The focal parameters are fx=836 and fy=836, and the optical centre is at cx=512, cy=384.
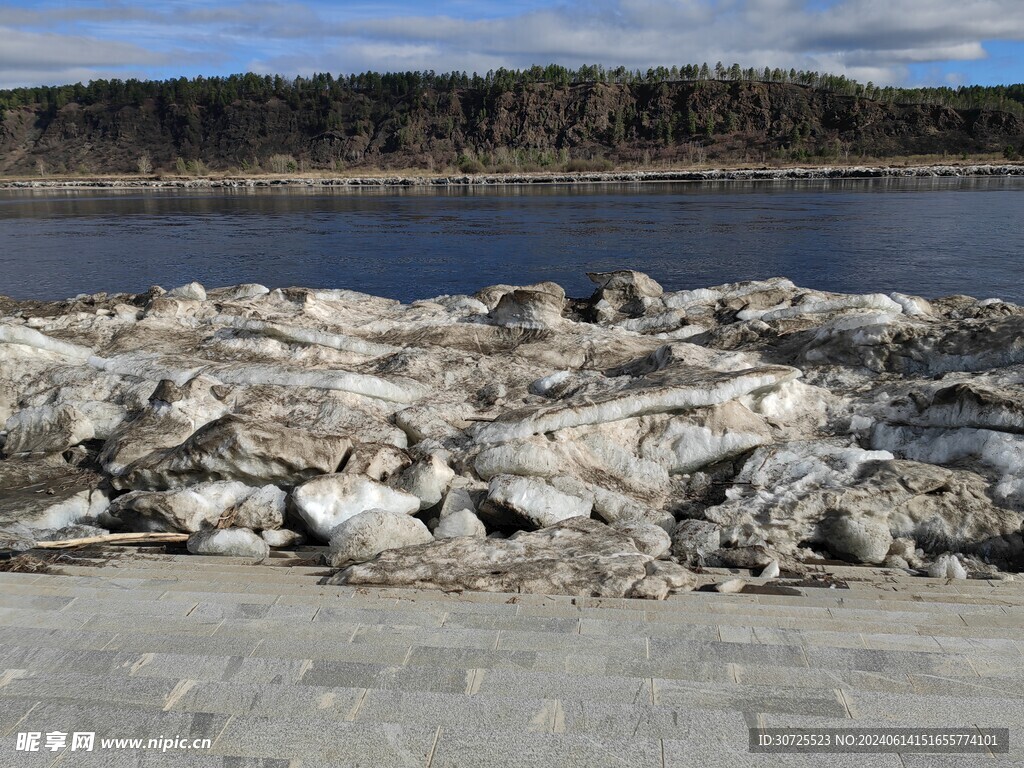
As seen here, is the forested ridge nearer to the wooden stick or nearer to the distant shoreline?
the distant shoreline

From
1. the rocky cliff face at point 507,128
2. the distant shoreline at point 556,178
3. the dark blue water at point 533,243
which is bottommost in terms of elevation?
the dark blue water at point 533,243

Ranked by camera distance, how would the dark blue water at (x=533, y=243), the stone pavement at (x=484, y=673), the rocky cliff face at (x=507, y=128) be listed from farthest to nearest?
the rocky cliff face at (x=507, y=128)
the dark blue water at (x=533, y=243)
the stone pavement at (x=484, y=673)

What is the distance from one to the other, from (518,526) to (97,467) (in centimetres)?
461

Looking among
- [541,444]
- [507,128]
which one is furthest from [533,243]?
[507,128]

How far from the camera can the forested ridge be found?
101875mm

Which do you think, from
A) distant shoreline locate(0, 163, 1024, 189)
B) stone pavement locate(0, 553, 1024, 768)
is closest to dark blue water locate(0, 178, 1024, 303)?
stone pavement locate(0, 553, 1024, 768)

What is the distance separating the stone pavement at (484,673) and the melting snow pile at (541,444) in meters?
0.69

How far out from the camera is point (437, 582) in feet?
16.7

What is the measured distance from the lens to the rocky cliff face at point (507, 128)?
102 meters

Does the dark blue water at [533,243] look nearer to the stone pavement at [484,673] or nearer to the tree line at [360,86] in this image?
the stone pavement at [484,673]

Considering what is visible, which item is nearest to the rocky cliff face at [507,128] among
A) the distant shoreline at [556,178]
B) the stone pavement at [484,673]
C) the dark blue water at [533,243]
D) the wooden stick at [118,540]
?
the distant shoreline at [556,178]

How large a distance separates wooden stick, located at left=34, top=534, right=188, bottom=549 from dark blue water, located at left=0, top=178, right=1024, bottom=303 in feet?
50.7

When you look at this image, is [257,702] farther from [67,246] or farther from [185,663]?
[67,246]

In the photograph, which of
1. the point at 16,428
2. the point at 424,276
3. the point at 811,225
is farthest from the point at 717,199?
the point at 16,428
